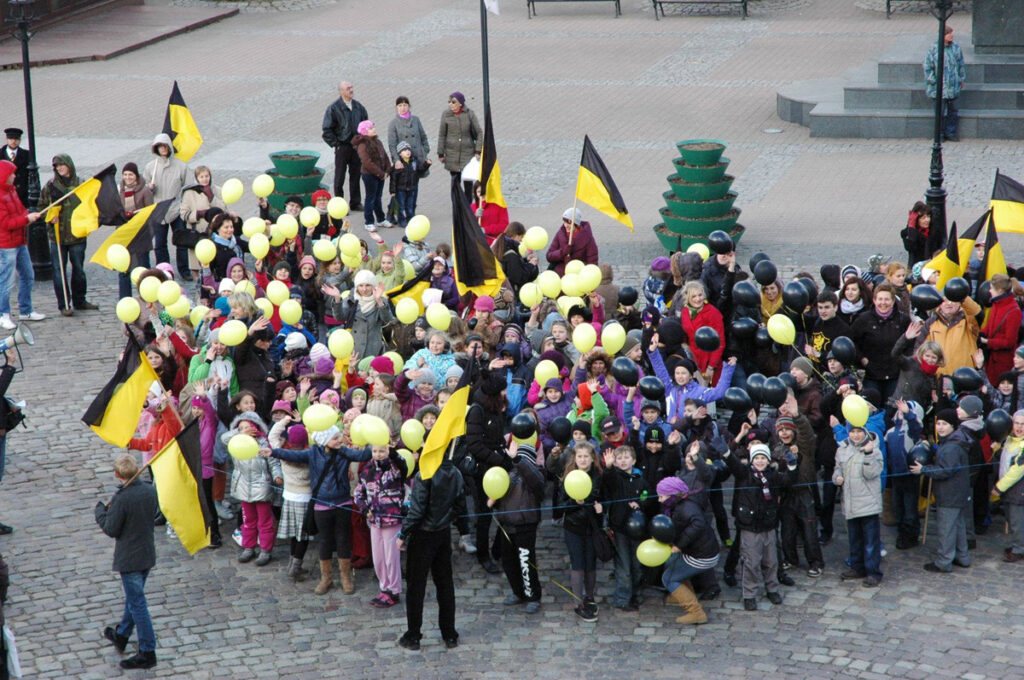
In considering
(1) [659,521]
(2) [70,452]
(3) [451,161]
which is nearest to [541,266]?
(3) [451,161]

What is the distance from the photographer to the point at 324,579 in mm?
10555

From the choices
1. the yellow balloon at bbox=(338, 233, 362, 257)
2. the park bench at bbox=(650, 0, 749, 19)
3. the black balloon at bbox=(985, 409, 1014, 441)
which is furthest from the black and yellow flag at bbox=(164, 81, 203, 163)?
the park bench at bbox=(650, 0, 749, 19)

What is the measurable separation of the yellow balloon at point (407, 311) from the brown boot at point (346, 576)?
9.29ft

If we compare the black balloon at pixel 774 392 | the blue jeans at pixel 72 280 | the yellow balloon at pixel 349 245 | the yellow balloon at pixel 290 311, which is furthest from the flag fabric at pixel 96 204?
the black balloon at pixel 774 392

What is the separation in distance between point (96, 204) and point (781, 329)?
7.59m

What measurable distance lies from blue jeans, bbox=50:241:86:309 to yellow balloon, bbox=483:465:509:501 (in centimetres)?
749

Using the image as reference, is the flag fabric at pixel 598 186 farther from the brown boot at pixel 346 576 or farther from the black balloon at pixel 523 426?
the brown boot at pixel 346 576

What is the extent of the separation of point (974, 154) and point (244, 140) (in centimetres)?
1124

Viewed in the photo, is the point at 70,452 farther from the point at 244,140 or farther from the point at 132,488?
the point at 244,140

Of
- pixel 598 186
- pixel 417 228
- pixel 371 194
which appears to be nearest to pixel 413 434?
pixel 417 228

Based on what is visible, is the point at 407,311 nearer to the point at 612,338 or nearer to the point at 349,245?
the point at 349,245

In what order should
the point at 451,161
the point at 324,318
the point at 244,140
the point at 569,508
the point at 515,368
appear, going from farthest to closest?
1. the point at 244,140
2. the point at 451,161
3. the point at 324,318
4. the point at 515,368
5. the point at 569,508

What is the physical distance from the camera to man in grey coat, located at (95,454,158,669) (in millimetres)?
9555

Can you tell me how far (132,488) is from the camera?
31.5 feet
